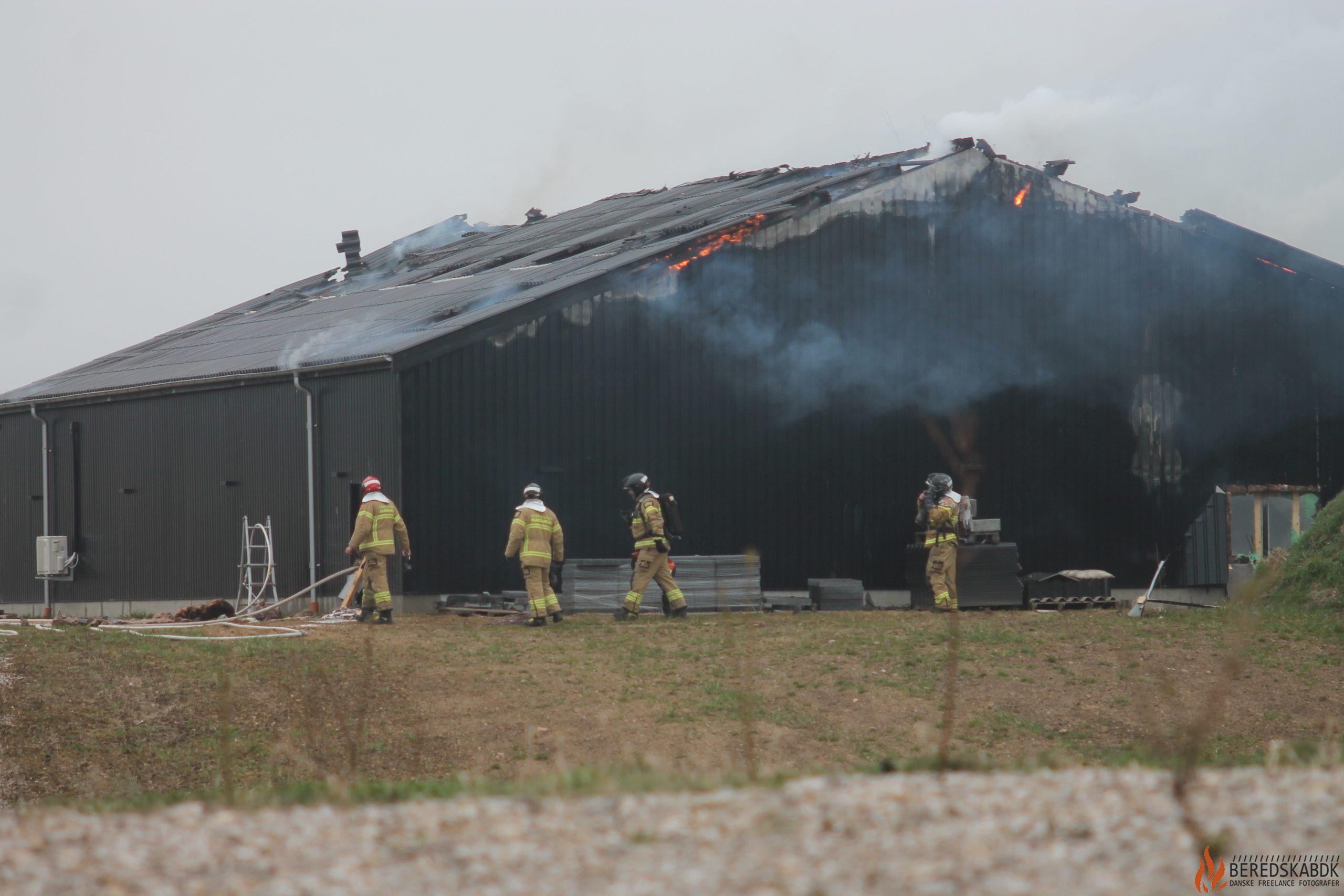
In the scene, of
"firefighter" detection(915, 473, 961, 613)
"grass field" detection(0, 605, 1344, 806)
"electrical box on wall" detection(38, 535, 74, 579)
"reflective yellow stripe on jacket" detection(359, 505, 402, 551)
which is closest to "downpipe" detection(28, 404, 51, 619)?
"electrical box on wall" detection(38, 535, 74, 579)

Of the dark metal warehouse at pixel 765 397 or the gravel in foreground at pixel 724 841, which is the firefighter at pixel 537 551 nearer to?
the dark metal warehouse at pixel 765 397

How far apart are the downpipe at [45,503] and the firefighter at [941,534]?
16.0 metres

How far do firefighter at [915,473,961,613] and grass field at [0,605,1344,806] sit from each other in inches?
145

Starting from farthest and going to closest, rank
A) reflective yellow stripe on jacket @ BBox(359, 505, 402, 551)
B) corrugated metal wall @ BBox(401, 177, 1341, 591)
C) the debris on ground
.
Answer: corrugated metal wall @ BBox(401, 177, 1341, 591), the debris on ground, reflective yellow stripe on jacket @ BBox(359, 505, 402, 551)

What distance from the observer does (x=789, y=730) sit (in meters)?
12.3

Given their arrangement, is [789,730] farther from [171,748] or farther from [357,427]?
[357,427]

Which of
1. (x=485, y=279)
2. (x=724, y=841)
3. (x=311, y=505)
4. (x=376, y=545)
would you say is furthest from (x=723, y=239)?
(x=724, y=841)

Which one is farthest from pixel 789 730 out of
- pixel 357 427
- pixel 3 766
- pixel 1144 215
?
pixel 1144 215

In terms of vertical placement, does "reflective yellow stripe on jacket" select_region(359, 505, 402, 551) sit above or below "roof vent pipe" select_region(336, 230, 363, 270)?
below

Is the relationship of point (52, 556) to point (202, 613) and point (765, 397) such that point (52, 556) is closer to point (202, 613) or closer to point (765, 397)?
point (202, 613)

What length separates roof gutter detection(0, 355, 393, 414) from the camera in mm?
20906

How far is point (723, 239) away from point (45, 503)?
1358cm

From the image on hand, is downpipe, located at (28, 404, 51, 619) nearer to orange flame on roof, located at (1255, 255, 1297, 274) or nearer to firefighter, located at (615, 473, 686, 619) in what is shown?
firefighter, located at (615, 473, 686, 619)

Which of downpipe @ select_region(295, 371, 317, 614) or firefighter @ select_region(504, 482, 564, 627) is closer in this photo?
firefighter @ select_region(504, 482, 564, 627)
